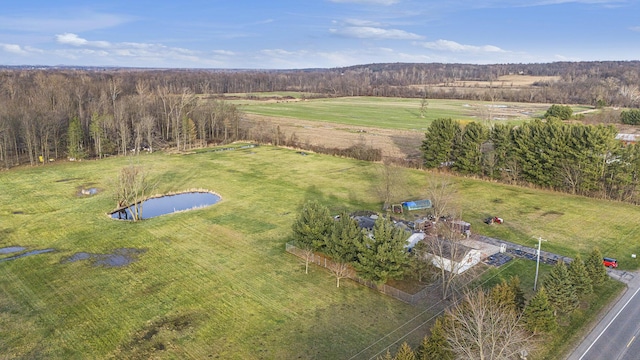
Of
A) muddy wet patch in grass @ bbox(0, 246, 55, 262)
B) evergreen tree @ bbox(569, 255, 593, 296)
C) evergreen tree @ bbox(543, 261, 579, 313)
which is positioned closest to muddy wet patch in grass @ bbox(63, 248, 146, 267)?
muddy wet patch in grass @ bbox(0, 246, 55, 262)

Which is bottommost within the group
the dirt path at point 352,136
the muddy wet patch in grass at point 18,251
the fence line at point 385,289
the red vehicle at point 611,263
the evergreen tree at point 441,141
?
the muddy wet patch in grass at point 18,251

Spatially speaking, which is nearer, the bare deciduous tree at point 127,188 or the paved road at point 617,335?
the paved road at point 617,335

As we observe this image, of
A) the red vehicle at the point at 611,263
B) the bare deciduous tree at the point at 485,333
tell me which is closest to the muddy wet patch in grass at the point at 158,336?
the bare deciduous tree at the point at 485,333

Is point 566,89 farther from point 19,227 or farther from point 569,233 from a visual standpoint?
point 19,227

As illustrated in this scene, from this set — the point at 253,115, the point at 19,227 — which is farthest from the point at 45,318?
the point at 253,115

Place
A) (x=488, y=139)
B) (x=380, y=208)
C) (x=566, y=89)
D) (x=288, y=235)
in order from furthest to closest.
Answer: (x=566, y=89), (x=488, y=139), (x=380, y=208), (x=288, y=235)

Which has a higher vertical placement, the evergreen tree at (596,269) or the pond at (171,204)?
the evergreen tree at (596,269)

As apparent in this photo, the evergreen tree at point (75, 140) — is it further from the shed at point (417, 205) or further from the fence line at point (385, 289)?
the shed at point (417, 205)
